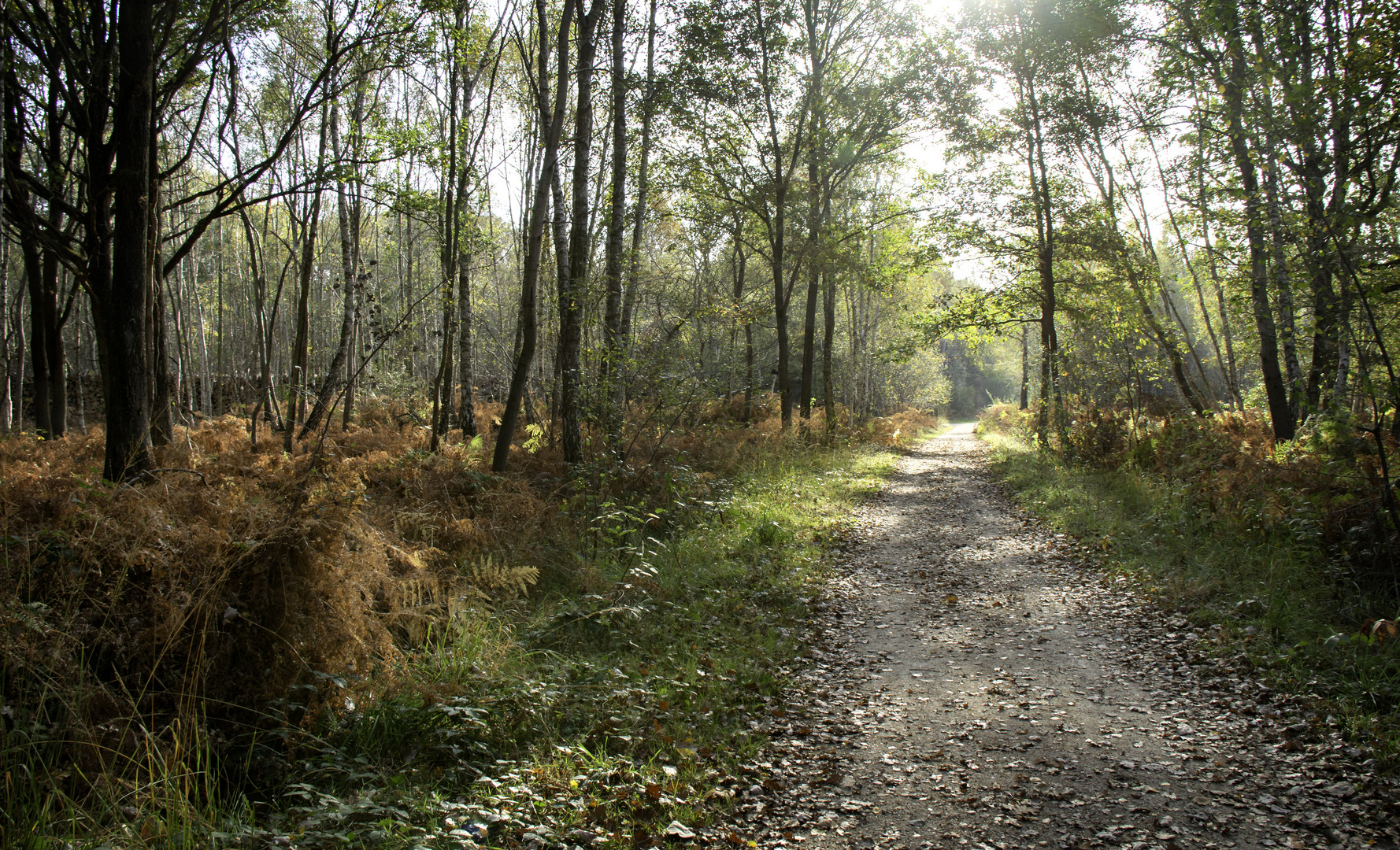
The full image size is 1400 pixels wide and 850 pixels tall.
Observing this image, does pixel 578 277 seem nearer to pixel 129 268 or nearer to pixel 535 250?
pixel 535 250

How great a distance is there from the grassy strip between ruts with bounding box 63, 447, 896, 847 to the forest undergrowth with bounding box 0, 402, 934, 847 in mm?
17

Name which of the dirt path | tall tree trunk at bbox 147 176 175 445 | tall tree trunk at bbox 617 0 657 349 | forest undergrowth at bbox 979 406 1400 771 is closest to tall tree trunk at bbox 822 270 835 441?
tall tree trunk at bbox 617 0 657 349

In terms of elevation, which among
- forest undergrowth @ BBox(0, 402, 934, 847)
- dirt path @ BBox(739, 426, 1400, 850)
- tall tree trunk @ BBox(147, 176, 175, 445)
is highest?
tall tree trunk @ BBox(147, 176, 175, 445)

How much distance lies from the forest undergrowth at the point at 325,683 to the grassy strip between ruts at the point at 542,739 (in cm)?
2

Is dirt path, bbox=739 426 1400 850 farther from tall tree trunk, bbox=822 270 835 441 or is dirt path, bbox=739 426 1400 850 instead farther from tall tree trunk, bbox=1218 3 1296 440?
tall tree trunk, bbox=822 270 835 441

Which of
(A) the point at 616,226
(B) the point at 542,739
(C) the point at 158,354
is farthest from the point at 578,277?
(B) the point at 542,739

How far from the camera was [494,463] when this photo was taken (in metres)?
9.84

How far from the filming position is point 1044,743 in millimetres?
4168

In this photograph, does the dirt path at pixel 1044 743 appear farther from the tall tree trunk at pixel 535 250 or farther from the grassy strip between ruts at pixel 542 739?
the tall tree trunk at pixel 535 250

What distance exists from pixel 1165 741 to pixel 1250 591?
286 cm

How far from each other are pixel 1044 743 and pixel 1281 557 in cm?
408

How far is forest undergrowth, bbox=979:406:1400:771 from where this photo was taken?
438 cm

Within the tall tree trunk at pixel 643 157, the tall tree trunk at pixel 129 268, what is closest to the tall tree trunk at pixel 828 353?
the tall tree trunk at pixel 643 157

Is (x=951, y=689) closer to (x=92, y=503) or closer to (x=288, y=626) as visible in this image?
(x=288, y=626)
